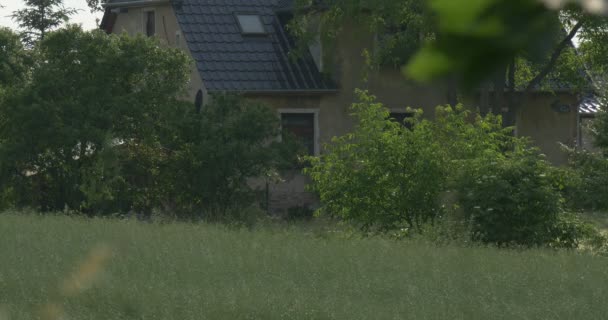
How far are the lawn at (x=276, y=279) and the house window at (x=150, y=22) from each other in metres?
19.1

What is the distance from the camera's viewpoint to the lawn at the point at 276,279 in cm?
1028

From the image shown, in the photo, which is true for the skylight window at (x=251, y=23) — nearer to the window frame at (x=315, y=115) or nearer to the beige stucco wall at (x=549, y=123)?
the window frame at (x=315, y=115)

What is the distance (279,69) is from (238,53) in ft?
3.90

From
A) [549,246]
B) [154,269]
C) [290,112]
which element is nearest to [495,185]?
[549,246]

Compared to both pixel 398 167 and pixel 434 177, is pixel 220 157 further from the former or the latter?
pixel 434 177

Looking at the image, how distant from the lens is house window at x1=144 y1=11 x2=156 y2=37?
3591 centimetres

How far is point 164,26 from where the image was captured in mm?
34688

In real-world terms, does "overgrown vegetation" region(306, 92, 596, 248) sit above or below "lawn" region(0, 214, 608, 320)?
above

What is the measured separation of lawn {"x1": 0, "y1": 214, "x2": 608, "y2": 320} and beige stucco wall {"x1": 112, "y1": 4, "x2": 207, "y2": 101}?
1452cm

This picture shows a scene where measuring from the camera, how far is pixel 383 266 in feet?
44.3

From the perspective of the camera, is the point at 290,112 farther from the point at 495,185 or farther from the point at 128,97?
the point at 495,185

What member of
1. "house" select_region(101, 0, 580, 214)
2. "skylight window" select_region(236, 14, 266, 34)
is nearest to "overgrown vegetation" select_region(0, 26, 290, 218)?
"house" select_region(101, 0, 580, 214)

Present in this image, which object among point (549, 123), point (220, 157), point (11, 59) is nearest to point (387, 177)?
point (220, 157)

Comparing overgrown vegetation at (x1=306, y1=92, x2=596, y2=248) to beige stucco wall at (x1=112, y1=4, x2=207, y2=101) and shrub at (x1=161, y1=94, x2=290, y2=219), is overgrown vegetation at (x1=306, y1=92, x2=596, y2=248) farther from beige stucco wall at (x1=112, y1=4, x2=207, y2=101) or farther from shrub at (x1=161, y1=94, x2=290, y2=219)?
beige stucco wall at (x1=112, y1=4, x2=207, y2=101)
